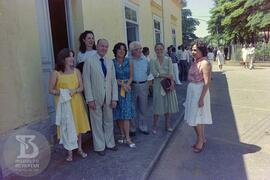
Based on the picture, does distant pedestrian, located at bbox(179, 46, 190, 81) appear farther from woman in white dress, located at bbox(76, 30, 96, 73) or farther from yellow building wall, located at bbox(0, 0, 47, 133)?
yellow building wall, located at bbox(0, 0, 47, 133)

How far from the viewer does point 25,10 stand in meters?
4.80

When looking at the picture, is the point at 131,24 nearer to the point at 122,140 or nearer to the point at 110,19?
the point at 110,19

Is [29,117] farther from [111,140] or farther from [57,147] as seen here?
[111,140]

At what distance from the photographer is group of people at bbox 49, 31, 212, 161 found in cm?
471

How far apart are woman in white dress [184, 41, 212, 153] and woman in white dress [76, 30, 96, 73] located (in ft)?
5.62

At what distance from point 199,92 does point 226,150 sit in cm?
113

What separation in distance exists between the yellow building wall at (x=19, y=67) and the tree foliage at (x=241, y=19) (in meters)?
23.9

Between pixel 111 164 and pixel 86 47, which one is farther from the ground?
pixel 86 47

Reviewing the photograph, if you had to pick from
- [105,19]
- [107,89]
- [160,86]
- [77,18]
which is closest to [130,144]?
[107,89]

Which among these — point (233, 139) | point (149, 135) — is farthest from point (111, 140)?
point (233, 139)

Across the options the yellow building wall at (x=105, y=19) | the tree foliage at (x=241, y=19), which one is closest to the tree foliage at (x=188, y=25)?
the tree foliage at (x=241, y=19)

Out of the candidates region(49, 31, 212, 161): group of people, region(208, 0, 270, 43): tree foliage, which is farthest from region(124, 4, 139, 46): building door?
region(208, 0, 270, 43): tree foliage

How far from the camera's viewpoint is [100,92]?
4953 millimetres

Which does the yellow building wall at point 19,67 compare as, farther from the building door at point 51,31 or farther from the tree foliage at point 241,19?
the tree foliage at point 241,19
